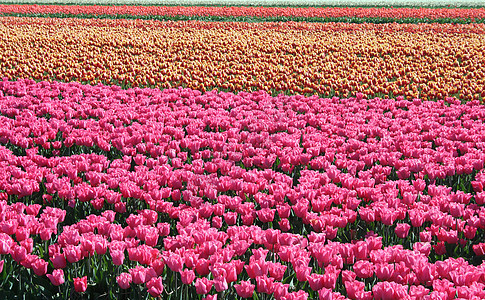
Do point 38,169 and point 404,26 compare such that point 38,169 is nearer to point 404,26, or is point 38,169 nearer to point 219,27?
point 219,27

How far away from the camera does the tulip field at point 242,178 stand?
8.67 feet

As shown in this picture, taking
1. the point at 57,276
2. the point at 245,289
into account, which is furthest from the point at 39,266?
the point at 245,289

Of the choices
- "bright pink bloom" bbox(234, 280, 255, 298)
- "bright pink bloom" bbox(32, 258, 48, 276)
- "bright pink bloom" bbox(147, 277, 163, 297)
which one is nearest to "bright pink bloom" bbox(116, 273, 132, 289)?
"bright pink bloom" bbox(147, 277, 163, 297)

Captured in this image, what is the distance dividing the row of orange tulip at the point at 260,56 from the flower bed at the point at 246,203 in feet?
6.33

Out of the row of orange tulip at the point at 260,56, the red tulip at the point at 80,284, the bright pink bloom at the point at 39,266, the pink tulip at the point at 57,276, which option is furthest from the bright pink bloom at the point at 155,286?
the row of orange tulip at the point at 260,56

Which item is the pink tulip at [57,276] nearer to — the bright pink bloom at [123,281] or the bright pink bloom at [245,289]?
the bright pink bloom at [123,281]

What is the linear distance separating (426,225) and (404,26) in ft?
56.3

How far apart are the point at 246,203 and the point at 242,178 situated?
832 millimetres

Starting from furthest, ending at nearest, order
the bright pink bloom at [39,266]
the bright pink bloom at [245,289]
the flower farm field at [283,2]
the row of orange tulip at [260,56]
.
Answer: the flower farm field at [283,2]
the row of orange tulip at [260,56]
the bright pink bloom at [39,266]
the bright pink bloom at [245,289]

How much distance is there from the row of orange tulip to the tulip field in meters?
0.09

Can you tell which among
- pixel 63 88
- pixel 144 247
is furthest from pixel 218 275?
pixel 63 88

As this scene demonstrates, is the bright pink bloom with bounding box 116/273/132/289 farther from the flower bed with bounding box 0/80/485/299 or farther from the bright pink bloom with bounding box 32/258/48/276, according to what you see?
the bright pink bloom with bounding box 32/258/48/276

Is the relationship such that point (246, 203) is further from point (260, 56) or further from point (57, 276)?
point (260, 56)

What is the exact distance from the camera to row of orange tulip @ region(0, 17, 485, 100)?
9.30m
